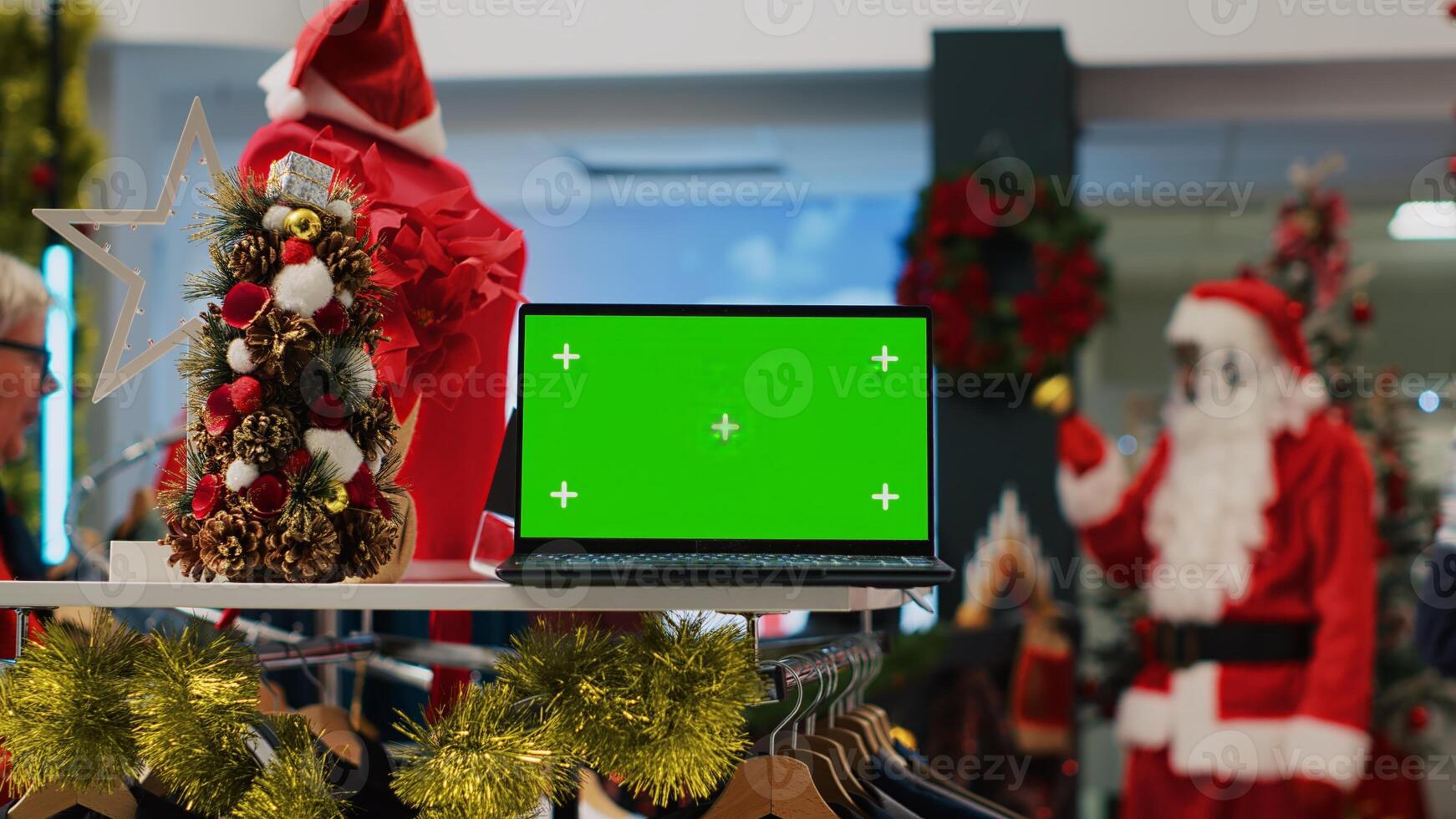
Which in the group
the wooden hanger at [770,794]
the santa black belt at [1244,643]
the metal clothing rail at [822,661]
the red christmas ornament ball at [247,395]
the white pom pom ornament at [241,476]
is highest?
the red christmas ornament ball at [247,395]

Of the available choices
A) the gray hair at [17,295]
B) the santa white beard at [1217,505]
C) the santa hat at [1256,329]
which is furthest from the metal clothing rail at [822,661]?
the santa hat at [1256,329]

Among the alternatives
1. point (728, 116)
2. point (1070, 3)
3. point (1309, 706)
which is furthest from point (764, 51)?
point (1309, 706)

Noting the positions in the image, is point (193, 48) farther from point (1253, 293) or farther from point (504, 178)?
point (1253, 293)

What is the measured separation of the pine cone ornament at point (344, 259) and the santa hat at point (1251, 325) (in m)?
2.50

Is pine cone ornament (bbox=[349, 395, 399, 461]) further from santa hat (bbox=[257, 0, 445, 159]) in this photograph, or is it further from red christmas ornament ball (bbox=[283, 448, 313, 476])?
santa hat (bbox=[257, 0, 445, 159])

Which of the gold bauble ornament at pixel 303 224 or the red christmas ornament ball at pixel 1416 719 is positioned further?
the red christmas ornament ball at pixel 1416 719

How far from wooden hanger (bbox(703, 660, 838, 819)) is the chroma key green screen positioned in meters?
0.14

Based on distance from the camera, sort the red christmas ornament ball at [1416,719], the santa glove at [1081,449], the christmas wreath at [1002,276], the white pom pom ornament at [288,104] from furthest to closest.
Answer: the red christmas ornament ball at [1416,719] < the christmas wreath at [1002,276] < the santa glove at [1081,449] < the white pom pom ornament at [288,104]

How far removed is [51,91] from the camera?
3826 millimetres

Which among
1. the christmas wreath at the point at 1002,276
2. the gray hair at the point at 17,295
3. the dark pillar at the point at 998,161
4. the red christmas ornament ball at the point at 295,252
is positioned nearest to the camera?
the red christmas ornament ball at the point at 295,252

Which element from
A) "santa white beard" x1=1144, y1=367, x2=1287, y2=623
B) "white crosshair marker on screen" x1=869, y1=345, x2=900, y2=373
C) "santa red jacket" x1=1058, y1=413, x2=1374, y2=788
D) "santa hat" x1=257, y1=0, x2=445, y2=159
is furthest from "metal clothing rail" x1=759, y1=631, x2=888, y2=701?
"santa white beard" x1=1144, y1=367, x2=1287, y2=623

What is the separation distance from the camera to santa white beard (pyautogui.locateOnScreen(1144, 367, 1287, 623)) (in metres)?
2.94

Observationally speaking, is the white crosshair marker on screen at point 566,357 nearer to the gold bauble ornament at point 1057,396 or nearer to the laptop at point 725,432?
the laptop at point 725,432

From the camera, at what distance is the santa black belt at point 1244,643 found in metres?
2.87
